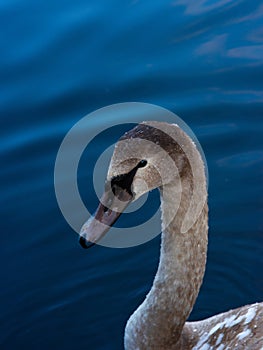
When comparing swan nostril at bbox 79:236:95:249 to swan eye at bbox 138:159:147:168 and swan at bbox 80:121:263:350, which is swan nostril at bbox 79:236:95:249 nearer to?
swan at bbox 80:121:263:350

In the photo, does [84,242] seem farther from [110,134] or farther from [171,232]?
[110,134]

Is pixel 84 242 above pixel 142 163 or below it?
below

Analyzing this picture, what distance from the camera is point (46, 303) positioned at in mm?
3986

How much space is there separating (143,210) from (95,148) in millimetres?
694

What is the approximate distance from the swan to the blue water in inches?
23.3

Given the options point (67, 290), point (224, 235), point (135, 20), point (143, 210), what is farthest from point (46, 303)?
point (135, 20)

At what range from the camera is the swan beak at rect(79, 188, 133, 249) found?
2.67 metres

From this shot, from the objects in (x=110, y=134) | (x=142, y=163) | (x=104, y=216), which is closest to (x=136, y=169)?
(x=142, y=163)

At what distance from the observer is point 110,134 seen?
4949mm

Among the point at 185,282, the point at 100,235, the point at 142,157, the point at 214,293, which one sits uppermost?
the point at 142,157

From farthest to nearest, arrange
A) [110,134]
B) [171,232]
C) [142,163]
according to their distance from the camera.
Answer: [110,134]
[171,232]
[142,163]

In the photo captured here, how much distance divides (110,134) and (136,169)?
2.33m

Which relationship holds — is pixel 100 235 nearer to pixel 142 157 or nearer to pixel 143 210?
pixel 142 157

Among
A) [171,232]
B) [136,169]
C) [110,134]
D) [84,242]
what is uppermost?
[136,169]
